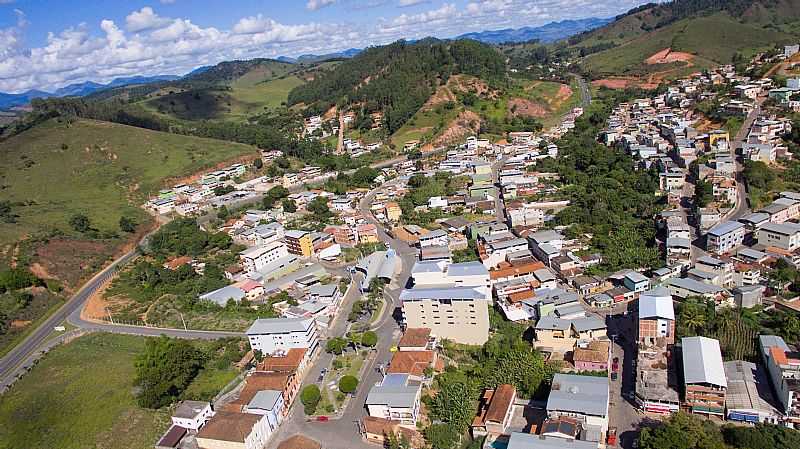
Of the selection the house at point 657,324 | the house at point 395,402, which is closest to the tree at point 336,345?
the house at point 395,402

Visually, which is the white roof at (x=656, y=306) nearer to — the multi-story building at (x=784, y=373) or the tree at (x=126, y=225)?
the multi-story building at (x=784, y=373)

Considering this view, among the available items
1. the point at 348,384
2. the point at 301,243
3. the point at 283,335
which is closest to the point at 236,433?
the point at 348,384

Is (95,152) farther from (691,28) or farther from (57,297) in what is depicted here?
(691,28)

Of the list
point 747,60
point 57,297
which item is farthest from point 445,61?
point 57,297

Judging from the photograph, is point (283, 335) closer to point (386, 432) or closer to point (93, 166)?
point (386, 432)

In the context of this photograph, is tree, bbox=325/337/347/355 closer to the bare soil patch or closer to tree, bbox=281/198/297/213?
tree, bbox=281/198/297/213

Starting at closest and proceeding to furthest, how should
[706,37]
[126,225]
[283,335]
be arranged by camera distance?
[283,335], [126,225], [706,37]
